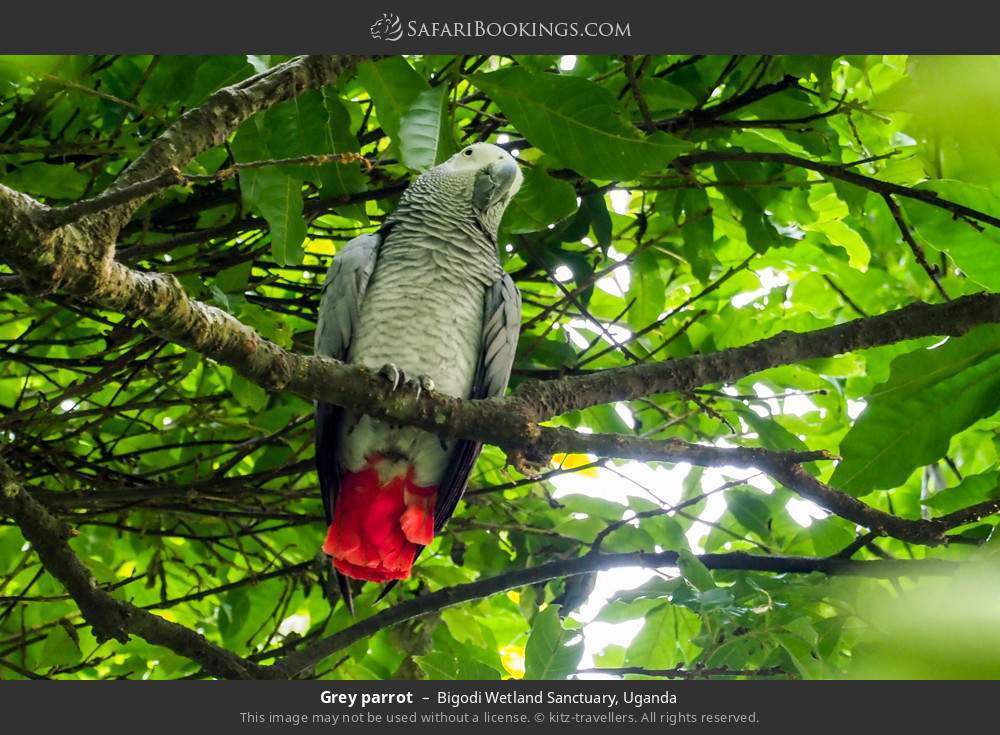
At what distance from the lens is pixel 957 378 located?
1.70 metres

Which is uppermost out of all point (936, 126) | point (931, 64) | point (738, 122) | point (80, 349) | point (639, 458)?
point (738, 122)

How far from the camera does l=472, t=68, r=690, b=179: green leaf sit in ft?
5.21

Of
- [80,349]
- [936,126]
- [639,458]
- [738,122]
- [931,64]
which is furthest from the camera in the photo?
[80,349]

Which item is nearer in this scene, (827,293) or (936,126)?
(936,126)

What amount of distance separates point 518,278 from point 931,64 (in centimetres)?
147

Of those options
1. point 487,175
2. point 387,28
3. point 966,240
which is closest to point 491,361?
point 487,175

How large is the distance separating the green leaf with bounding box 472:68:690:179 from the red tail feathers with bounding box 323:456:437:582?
95cm

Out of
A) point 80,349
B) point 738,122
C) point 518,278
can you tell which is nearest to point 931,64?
point 738,122

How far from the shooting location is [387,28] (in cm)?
167

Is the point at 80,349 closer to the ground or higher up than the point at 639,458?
higher up

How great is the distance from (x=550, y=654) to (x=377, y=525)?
63 cm

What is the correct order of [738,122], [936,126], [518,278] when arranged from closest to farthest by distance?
[936,126]
[738,122]
[518,278]

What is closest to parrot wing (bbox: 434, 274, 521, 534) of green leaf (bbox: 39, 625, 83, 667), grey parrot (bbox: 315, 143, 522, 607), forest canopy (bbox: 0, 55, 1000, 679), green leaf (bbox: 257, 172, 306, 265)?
grey parrot (bbox: 315, 143, 522, 607)
